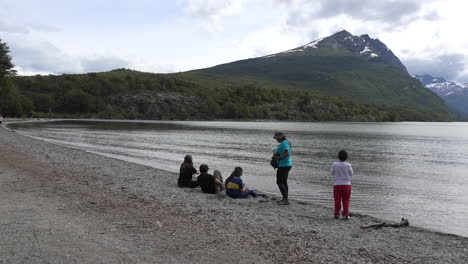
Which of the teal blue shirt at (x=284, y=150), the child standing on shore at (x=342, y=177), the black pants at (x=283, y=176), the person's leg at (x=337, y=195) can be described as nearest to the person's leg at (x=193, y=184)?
the black pants at (x=283, y=176)

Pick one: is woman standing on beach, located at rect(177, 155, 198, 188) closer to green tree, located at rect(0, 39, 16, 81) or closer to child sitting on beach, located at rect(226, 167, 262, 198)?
child sitting on beach, located at rect(226, 167, 262, 198)

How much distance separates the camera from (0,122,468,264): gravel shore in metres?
8.39

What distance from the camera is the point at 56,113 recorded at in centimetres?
18312

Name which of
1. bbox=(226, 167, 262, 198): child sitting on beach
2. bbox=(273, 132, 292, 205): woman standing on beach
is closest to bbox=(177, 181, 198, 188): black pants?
bbox=(226, 167, 262, 198): child sitting on beach

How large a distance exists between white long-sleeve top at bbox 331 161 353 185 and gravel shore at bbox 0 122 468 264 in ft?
4.84

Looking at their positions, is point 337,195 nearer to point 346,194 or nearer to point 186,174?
point 346,194

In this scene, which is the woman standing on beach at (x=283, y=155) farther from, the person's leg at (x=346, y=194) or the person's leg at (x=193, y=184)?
the person's leg at (x=193, y=184)

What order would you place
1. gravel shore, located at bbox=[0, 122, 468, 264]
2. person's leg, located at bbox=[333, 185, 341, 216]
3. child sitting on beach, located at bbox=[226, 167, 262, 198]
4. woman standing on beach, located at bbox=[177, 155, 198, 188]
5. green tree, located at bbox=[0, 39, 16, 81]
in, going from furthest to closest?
green tree, located at bbox=[0, 39, 16, 81], woman standing on beach, located at bbox=[177, 155, 198, 188], child sitting on beach, located at bbox=[226, 167, 262, 198], person's leg, located at bbox=[333, 185, 341, 216], gravel shore, located at bbox=[0, 122, 468, 264]

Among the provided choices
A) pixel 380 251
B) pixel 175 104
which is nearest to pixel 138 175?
pixel 380 251

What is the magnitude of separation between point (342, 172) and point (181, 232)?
19.7 feet

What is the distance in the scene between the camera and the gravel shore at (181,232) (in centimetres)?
839

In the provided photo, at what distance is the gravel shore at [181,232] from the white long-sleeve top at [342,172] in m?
1.47

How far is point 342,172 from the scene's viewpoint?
12938 mm

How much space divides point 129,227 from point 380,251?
678cm
